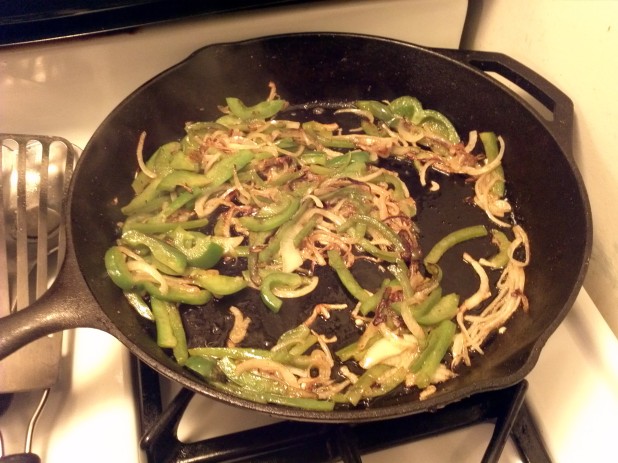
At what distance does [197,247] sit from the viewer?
1.26 metres

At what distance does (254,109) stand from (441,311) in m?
0.73

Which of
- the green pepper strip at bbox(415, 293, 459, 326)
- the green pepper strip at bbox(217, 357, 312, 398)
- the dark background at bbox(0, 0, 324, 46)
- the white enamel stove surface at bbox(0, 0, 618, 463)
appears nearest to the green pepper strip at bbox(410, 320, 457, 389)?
the green pepper strip at bbox(415, 293, 459, 326)

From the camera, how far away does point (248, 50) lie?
4.74 feet

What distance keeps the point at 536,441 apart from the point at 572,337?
246 mm

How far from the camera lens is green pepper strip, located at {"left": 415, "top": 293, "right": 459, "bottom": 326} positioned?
1.20 m

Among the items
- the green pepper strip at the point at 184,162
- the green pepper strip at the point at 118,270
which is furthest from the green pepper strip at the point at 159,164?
the green pepper strip at the point at 118,270

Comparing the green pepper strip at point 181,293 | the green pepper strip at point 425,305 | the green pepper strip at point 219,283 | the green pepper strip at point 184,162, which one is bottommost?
the green pepper strip at point 181,293

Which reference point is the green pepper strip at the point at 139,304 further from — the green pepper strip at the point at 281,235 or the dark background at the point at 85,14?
the dark background at the point at 85,14

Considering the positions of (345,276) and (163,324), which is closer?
(163,324)

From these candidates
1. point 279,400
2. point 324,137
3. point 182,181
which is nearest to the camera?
point 279,400

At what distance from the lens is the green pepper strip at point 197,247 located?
1246 mm

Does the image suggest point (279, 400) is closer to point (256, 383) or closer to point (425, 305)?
point (256, 383)

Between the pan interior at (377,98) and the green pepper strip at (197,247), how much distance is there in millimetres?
122

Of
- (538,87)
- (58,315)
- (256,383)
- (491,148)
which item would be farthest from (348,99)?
(58,315)
